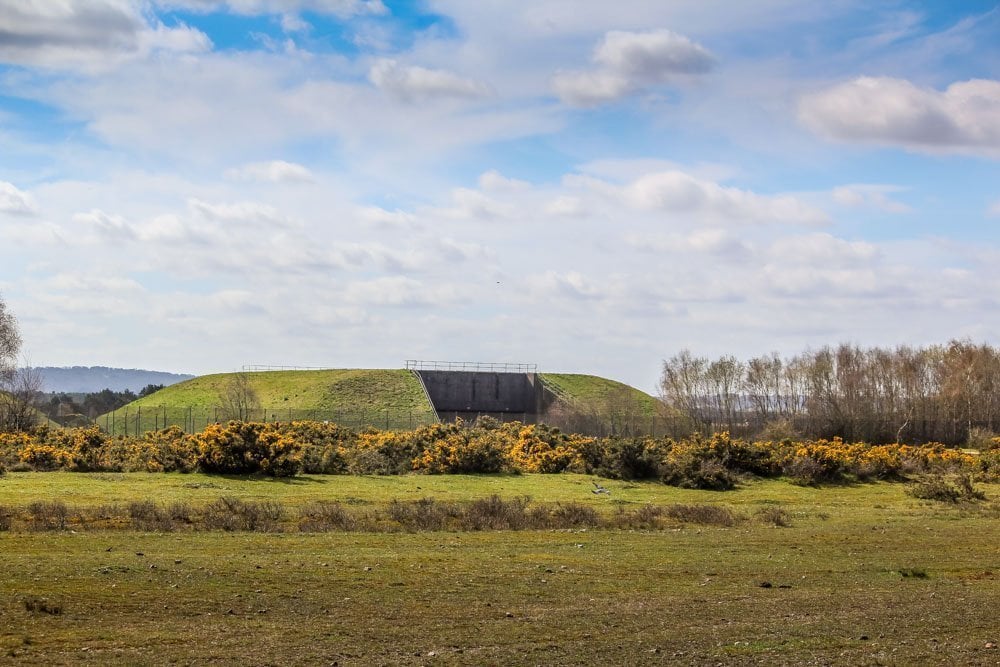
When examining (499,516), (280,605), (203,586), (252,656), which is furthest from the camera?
(499,516)

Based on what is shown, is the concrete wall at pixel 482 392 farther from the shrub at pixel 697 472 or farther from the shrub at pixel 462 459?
the shrub at pixel 697 472

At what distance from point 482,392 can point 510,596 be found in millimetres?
108038

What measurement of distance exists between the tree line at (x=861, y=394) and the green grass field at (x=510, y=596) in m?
62.8

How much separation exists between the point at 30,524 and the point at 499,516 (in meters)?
12.9

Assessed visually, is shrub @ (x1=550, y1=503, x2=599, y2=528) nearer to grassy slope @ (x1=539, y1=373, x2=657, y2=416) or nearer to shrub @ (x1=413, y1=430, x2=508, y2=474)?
shrub @ (x1=413, y1=430, x2=508, y2=474)

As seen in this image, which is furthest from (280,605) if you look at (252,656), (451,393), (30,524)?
(451,393)

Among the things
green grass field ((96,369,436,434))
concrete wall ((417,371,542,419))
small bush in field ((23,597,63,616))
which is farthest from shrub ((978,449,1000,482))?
concrete wall ((417,371,542,419))

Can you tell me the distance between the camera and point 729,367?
109375mm

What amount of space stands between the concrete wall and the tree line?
71.4 feet

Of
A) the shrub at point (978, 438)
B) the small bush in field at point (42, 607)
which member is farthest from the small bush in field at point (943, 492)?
the shrub at point (978, 438)

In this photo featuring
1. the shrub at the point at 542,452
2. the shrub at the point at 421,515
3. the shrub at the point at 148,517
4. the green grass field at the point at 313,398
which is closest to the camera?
the shrub at the point at 148,517

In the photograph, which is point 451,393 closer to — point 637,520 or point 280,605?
point 637,520

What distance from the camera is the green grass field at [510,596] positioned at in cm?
1455

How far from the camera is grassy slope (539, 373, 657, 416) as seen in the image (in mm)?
126438
